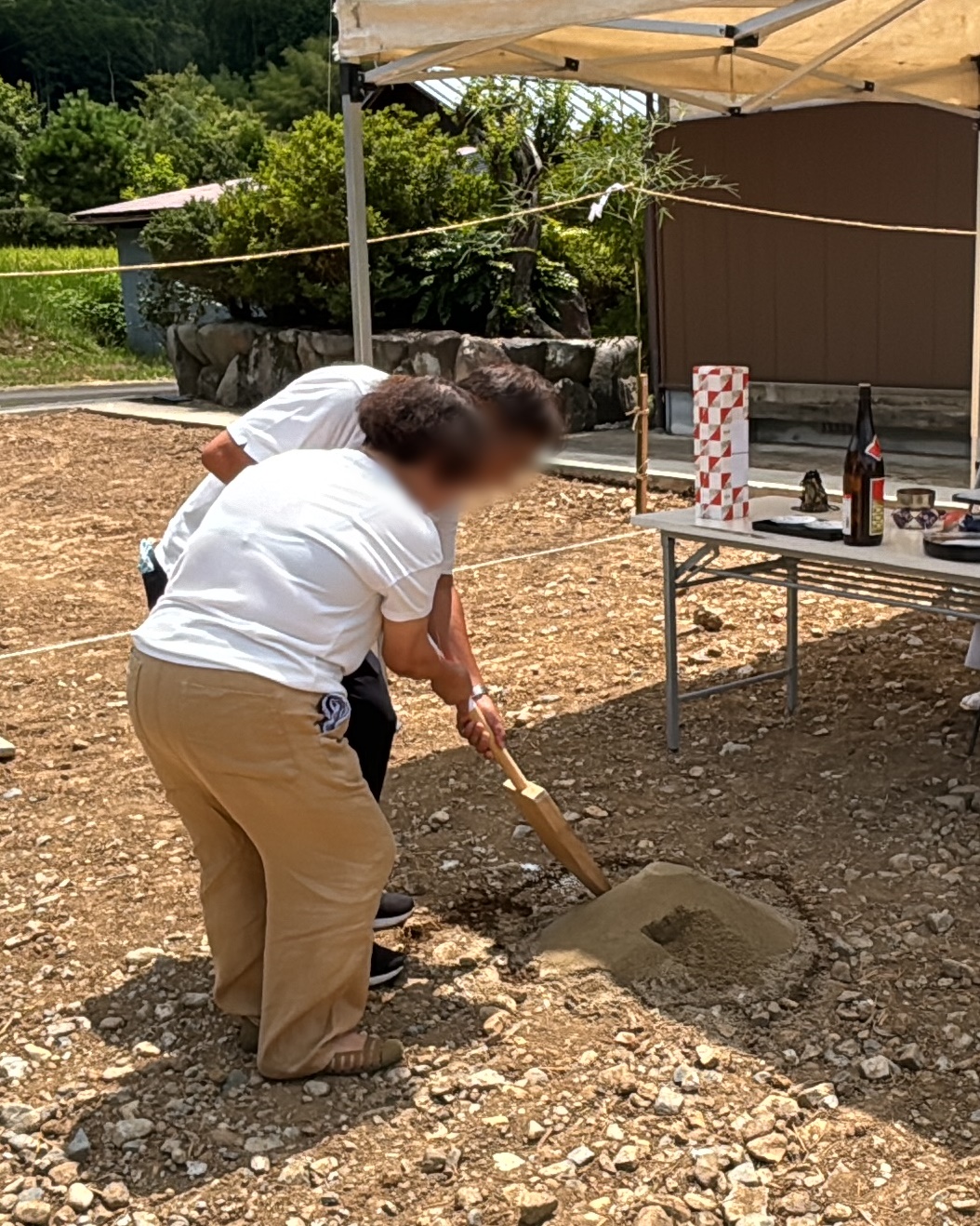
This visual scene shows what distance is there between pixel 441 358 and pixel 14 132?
35408mm

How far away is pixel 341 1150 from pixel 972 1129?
110cm

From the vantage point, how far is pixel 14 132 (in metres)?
42.1

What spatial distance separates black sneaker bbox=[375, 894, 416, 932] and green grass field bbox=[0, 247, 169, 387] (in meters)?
18.5

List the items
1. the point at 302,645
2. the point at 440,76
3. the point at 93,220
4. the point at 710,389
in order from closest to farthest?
the point at 302,645 → the point at 710,389 → the point at 440,76 → the point at 93,220

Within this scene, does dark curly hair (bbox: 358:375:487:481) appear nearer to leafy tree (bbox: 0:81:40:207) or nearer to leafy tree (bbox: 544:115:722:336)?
leafy tree (bbox: 544:115:722:336)

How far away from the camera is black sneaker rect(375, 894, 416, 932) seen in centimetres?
336

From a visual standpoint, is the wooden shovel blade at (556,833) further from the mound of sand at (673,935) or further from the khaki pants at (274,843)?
the khaki pants at (274,843)

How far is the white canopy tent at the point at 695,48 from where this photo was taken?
4.13 m

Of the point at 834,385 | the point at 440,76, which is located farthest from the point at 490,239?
the point at 440,76

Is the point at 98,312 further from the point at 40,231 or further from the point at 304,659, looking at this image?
the point at 304,659

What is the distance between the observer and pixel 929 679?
A: 4.98 m

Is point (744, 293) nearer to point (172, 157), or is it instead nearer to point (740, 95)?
point (740, 95)

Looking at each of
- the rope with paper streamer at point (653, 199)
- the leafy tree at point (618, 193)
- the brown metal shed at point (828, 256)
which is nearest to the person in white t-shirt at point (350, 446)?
the rope with paper streamer at point (653, 199)

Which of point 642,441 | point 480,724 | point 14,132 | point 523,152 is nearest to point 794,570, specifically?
point 480,724
